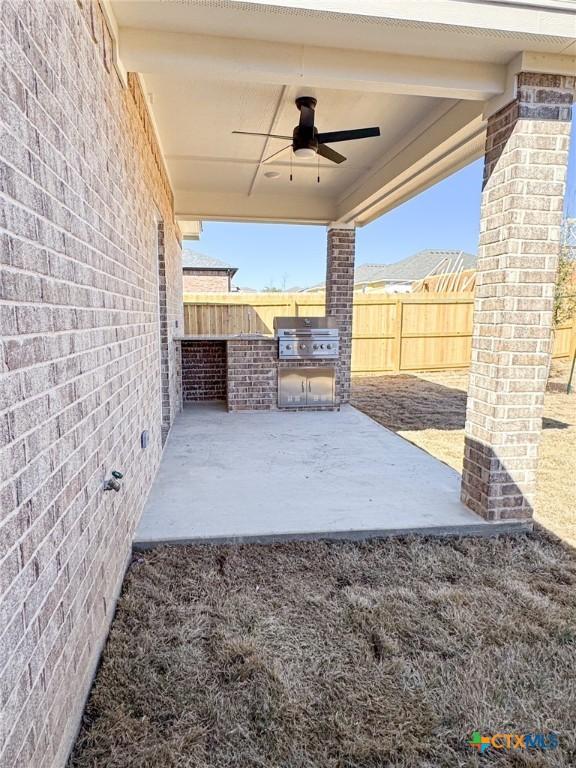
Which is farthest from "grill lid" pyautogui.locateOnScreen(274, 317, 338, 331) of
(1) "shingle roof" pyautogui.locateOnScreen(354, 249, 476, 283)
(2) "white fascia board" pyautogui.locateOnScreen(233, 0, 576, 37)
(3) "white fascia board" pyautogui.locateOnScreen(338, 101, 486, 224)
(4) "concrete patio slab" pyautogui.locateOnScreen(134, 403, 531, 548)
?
(1) "shingle roof" pyautogui.locateOnScreen(354, 249, 476, 283)

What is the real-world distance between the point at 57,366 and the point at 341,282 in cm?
586

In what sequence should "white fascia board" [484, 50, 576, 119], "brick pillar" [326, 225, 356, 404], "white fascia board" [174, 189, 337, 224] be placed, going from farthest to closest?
"brick pillar" [326, 225, 356, 404]
"white fascia board" [174, 189, 337, 224]
"white fascia board" [484, 50, 576, 119]

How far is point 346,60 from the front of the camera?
251 centimetres

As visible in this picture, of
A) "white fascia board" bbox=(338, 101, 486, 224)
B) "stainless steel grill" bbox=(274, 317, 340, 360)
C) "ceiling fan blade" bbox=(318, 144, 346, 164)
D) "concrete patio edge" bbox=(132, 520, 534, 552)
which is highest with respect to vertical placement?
"white fascia board" bbox=(338, 101, 486, 224)

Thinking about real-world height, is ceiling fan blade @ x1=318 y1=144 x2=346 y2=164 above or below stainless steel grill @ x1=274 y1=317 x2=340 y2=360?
above

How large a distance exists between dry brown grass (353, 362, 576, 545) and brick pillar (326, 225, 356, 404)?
106 centimetres

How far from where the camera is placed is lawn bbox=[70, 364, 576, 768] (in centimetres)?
146

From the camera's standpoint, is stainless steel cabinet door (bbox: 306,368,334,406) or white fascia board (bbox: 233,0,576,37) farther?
stainless steel cabinet door (bbox: 306,368,334,406)

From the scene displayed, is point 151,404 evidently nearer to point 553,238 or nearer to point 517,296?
point 517,296

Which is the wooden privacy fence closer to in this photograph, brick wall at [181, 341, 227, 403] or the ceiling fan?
brick wall at [181, 341, 227, 403]

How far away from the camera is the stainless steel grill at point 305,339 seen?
A: 21.1ft

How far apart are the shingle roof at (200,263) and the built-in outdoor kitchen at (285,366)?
11.6 meters

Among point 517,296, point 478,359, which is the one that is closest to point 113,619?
point 478,359

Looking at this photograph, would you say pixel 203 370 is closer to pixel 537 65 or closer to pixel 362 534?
pixel 362 534
